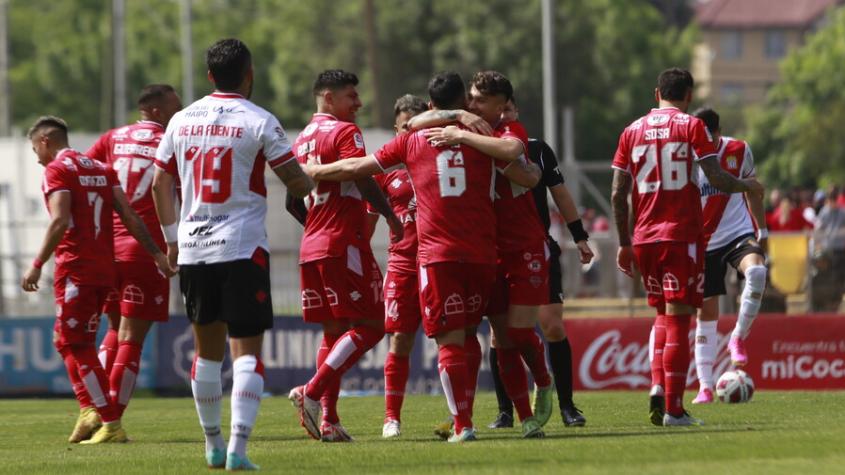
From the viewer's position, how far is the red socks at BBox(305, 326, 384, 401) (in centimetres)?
1109

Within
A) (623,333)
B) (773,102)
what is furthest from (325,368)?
(773,102)

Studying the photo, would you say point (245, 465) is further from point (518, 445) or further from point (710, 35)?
point (710, 35)

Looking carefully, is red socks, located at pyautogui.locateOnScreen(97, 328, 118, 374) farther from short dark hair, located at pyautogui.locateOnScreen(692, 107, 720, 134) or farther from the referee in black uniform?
short dark hair, located at pyautogui.locateOnScreen(692, 107, 720, 134)

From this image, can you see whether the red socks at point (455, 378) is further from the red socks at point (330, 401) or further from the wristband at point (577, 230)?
the wristband at point (577, 230)

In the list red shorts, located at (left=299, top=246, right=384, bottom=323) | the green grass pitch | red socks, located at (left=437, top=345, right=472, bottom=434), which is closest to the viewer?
the green grass pitch

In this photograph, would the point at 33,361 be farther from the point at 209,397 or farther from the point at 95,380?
the point at 209,397

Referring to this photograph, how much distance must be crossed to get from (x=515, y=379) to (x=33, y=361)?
1059 cm

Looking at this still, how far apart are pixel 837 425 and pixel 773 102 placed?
294 feet

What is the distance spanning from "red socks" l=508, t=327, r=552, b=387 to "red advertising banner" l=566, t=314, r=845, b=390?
23.1 feet

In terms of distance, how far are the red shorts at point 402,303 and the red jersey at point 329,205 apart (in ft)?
1.10

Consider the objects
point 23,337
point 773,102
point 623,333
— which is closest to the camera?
point 623,333

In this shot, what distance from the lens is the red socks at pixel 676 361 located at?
11.4 meters

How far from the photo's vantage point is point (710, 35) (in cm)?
14850

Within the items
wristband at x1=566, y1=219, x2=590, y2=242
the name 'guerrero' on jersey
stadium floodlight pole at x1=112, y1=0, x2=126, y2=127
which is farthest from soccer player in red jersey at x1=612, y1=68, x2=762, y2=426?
stadium floodlight pole at x1=112, y1=0, x2=126, y2=127
